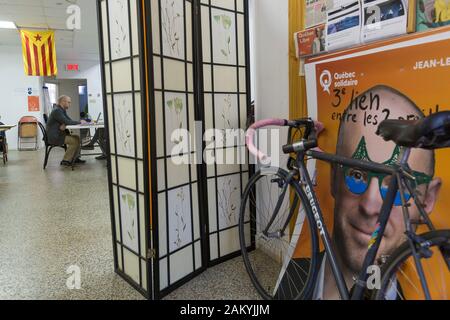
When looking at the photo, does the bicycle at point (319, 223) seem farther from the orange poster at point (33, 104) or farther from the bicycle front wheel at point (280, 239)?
the orange poster at point (33, 104)

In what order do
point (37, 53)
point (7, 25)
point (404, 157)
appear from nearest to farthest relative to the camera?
point (404, 157) < point (37, 53) < point (7, 25)

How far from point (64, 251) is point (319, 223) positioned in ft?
6.53

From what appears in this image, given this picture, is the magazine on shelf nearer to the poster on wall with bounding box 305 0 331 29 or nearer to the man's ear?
the poster on wall with bounding box 305 0 331 29

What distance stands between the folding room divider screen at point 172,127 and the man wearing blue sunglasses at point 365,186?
820mm

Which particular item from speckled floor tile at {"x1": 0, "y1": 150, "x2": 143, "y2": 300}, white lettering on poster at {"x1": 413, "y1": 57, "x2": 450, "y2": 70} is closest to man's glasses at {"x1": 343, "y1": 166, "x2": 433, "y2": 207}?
white lettering on poster at {"x1": 413, "y1": 57, "x2": 450, "y2": 70}

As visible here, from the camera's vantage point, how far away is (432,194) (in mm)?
1231

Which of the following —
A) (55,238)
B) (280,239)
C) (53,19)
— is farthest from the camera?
(53,19)

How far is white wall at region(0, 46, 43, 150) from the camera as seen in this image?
9.29 meters

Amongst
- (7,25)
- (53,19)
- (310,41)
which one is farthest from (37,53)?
(310,41)

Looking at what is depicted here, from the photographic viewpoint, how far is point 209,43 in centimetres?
210

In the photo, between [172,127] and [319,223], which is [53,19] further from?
[319,223]

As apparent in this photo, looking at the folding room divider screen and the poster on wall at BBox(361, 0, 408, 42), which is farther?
the folding room divider screen

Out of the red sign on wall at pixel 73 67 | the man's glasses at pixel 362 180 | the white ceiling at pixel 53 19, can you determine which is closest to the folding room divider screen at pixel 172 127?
the man's glasses at pixel 362 180

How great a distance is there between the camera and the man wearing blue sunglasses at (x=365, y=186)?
127 cm
